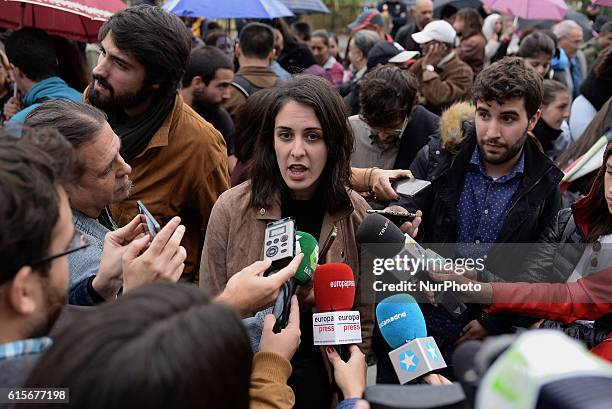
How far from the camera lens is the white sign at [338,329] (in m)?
2.29

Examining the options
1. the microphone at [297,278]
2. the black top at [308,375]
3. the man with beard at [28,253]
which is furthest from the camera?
the black top at [308,375]

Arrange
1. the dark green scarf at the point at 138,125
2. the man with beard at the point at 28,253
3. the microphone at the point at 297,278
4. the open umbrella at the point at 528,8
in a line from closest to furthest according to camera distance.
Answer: the man with beard at the point at 28,253 → the microphone at the point at 297,278 → the dark green scarf at the point at 138,125 → the open umbrella at the point at 528,8

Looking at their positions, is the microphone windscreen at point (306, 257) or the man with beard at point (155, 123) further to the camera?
the man with beard at point (155, 123)

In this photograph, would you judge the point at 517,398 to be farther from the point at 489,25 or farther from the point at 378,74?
the point at 489,25

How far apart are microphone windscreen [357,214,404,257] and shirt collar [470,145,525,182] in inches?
35.4

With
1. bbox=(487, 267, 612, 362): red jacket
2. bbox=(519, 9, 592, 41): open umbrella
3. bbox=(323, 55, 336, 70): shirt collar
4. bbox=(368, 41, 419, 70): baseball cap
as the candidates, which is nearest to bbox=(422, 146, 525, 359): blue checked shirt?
bbox=(487, 267, 612, 362): red jacket

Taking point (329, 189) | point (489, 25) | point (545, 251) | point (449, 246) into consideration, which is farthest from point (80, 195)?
point (489, 25)

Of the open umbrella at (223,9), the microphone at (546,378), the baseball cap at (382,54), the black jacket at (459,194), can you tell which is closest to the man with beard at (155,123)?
the black jacket at (459,194)

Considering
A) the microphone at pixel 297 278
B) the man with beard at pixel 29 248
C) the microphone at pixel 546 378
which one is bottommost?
the microphone at pixel 297 278

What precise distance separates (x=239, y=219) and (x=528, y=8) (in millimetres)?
6811

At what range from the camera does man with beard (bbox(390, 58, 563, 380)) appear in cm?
315

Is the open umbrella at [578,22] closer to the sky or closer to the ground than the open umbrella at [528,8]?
closer to the ground

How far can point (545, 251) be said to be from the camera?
3045 millimetres

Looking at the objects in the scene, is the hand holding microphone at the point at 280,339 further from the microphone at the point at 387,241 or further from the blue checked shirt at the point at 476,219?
the blue checked shirt at the point at 476,219
